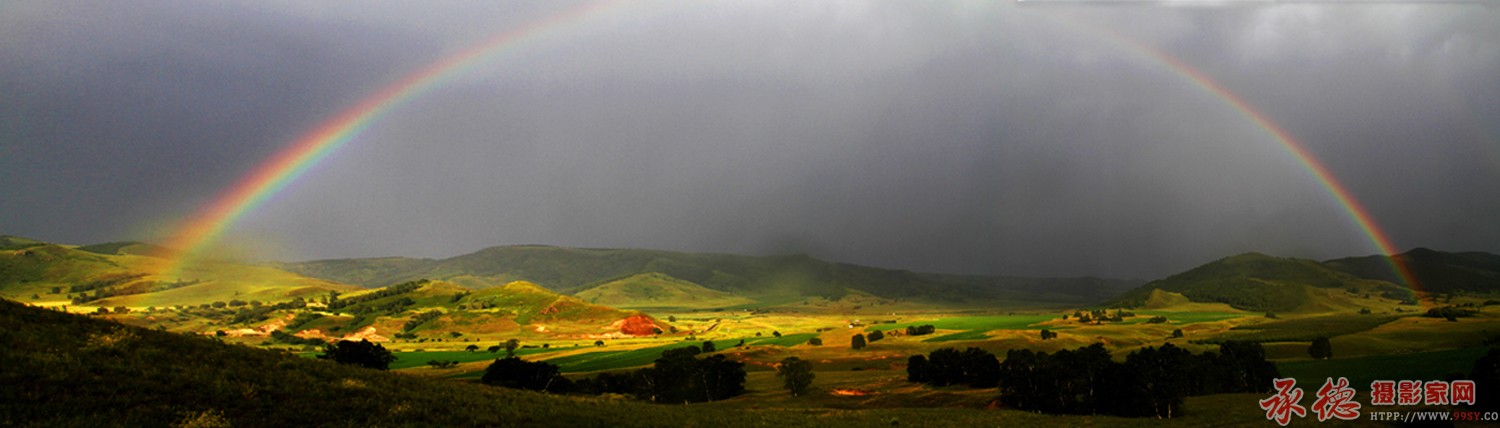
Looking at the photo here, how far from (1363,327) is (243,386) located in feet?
669

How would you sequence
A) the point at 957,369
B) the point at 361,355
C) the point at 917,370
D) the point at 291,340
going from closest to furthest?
the point at 957,369, the point at 361,355, the point at 917,370, the point at 291,340

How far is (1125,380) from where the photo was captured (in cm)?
5566

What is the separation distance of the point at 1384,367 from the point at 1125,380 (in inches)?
1815

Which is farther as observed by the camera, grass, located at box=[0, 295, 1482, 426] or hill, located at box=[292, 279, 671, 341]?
hill, located at box=[292, 279, 671, 341]

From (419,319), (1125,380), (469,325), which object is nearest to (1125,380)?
(1125,380)

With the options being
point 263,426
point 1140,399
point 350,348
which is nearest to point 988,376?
point 1140,399

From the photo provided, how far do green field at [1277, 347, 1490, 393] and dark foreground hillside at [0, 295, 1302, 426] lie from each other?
7165 centimetres

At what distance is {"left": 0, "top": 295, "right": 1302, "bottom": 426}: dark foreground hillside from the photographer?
71.8ft

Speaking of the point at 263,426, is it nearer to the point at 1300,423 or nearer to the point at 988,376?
the point at 1300,423

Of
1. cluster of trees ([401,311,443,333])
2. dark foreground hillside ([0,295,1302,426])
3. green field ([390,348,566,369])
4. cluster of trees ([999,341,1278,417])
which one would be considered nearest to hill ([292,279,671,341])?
cluster of trees ([401,311,443,333])

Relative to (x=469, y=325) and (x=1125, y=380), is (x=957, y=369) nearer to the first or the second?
(x=1125, y=380)

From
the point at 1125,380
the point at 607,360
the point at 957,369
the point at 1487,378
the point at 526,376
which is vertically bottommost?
the point at 607,360

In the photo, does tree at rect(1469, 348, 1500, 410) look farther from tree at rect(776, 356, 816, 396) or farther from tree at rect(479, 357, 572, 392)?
tree at rect(479, 357, 572, 392)

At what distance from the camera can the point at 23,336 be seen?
83.7 ft
